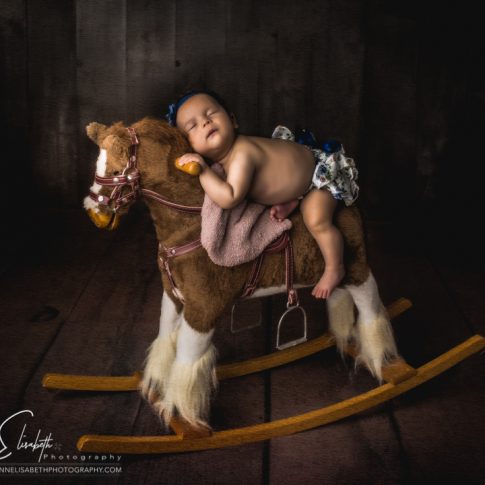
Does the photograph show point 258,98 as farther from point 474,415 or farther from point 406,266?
point 474,415

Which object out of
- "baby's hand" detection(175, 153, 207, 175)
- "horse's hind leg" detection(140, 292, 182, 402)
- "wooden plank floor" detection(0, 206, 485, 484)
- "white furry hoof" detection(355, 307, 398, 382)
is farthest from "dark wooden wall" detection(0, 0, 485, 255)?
"baby's hand" detection(175, 153, 207, 175)

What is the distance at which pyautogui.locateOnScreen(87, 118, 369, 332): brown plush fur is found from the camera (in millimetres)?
1351

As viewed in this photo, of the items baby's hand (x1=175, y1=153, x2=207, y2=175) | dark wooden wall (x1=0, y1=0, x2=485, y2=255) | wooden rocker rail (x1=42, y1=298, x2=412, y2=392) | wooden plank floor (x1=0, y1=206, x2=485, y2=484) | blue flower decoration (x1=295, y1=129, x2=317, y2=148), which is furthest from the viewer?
dark wooden wall (x1=0, y1=0, x2=485, y2=255)

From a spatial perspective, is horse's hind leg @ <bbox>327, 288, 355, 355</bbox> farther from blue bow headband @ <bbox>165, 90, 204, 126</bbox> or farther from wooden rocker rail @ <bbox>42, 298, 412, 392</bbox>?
blue bow headband @ <bbox>165, 90, 204, 126</bbox>

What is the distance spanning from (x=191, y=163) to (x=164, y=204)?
5.6 inches

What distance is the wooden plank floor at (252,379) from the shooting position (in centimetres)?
144

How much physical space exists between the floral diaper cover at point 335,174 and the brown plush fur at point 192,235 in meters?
0.06

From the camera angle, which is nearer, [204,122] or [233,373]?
[204,122]

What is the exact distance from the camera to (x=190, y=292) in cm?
144

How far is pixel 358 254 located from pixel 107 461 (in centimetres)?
72

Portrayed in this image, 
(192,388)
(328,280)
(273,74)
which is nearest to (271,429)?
(192,388)

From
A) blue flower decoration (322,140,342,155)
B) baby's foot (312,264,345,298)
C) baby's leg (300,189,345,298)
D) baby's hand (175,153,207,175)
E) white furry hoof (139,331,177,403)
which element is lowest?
white furry hoof (139,331,177,403)

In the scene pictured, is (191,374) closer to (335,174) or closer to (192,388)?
(192,388)

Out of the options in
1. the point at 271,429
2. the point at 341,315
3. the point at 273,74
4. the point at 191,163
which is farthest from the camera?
the point at 273,74
